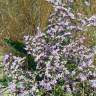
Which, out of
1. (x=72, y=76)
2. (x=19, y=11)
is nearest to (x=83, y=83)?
(x=72, y=76)

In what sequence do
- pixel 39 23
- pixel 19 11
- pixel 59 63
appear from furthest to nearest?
pixel 19 11, pixel 39 23, pixel 59 63

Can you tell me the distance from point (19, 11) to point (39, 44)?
7.75 feet

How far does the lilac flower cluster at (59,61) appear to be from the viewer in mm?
2723

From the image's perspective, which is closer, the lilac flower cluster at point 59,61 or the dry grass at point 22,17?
the lilac flower cluster at point 59,61

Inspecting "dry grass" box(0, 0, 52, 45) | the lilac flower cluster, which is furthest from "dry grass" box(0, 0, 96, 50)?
the lilac flower cluster

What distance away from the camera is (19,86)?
278 cm

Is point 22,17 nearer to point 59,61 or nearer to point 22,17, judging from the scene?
point 22,17

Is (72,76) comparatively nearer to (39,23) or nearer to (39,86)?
(39,86)

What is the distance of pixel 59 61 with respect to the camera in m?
2.72

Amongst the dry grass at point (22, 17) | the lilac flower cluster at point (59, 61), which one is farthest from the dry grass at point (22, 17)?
the lilac flower cluster at point (59, 61)

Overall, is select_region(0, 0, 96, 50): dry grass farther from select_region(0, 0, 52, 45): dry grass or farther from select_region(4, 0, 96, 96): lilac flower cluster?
select_region(4, 0, 96, 96): lilac flower cluster

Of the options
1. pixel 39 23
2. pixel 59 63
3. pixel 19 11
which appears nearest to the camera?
pixel 59 63

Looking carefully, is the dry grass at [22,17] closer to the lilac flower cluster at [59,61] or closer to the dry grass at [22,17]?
the dry grass at [22,17]

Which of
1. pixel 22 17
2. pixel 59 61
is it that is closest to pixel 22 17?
pixel 22 17
